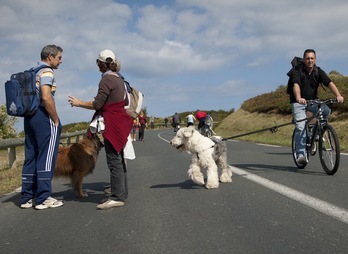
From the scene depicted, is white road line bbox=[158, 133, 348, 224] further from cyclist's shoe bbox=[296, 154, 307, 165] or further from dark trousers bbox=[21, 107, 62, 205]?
dark trousers bbox=[21, 107, 62, 205]

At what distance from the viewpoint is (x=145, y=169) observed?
9.50 metres

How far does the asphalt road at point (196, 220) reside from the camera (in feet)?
11.7

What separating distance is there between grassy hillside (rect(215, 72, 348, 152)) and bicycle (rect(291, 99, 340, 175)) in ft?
42.9

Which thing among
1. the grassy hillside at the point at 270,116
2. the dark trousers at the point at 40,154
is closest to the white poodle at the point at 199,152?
the dark trousers at the point at 40,154

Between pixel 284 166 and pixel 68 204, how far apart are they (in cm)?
514

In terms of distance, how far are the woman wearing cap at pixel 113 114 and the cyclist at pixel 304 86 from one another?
13.0 feet

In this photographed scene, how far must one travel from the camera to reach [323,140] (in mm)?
7309

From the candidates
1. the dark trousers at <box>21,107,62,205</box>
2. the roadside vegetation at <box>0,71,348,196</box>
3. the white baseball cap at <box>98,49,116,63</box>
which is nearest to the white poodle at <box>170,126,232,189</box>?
the white baseball cap at <box>98,49,116,63</box>

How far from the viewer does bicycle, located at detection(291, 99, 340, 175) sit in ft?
22.9

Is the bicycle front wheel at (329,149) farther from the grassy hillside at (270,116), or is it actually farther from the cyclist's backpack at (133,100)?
the grassy hillside at (270,116)

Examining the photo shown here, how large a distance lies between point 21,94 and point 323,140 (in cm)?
546

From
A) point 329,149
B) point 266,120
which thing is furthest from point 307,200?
point 266,120

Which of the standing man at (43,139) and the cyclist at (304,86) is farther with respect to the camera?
the cyclist at (304,86)

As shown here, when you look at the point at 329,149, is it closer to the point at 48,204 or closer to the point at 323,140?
the point at 323,140
